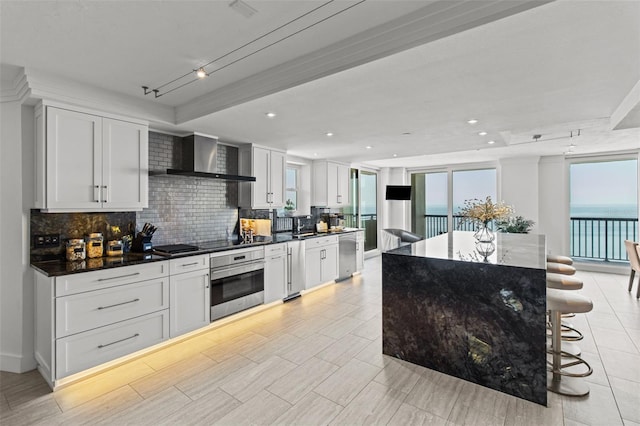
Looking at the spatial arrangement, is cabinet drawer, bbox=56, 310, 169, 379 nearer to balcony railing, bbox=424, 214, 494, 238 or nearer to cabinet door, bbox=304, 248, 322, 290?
cabinet door, bbox=304, 248, 322, 290

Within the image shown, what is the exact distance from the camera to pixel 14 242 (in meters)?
2.67

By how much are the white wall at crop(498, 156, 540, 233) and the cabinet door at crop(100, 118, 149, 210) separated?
7.17 m

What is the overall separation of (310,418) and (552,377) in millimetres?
2008

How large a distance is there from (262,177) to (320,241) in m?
1.47

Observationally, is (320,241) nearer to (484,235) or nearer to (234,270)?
(234,270)

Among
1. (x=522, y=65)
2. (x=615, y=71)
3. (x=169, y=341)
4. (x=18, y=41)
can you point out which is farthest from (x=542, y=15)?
(x=169, y=341)

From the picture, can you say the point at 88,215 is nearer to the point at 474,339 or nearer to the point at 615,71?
the point at 474,339

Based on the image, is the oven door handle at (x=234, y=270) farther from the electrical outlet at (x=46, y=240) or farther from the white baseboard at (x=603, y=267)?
the white baseboard at (x=603, y=267)

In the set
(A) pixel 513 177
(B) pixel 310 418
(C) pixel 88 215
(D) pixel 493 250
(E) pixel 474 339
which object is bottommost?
(B) pixel 310 418

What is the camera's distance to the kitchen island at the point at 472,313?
7.36 ft

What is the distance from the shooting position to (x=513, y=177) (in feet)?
22.5

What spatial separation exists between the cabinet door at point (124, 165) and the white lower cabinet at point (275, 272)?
5.53 ft

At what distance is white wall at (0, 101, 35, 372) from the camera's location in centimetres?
267

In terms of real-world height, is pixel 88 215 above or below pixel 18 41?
below
